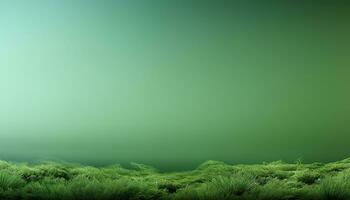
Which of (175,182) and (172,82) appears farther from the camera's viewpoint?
(172,82)

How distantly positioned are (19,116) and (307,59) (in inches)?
83.0

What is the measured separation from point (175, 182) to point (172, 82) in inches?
28.0

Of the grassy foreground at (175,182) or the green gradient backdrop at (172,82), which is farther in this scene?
the green gradient backdrop at (172,82)

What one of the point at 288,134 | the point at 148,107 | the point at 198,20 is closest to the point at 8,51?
the point at 148,107

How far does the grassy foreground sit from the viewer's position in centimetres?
349

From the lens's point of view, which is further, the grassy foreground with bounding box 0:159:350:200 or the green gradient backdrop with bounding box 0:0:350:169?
the green gradient backdrop with bounding box 0:0:350:169

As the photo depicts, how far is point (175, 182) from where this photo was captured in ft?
11.8

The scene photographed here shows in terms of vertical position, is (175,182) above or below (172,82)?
below

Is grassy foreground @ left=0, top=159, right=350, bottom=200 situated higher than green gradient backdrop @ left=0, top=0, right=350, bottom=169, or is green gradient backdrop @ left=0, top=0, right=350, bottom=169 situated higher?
green gradient backdrop @ left=0, top=0, right=350, bottom=169

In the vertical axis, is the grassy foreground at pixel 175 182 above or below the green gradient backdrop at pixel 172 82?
below

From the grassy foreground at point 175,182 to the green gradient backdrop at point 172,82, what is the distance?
8cm

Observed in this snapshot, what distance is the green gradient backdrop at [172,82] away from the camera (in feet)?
12.1

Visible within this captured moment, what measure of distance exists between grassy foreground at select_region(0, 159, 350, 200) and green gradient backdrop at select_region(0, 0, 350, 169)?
8 cm

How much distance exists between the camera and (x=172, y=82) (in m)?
3.78
